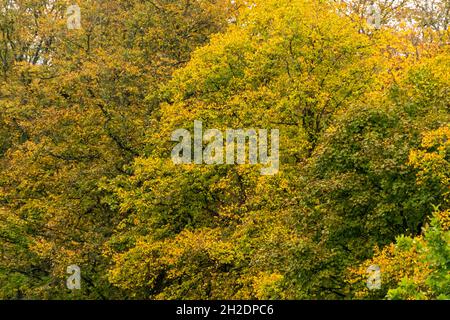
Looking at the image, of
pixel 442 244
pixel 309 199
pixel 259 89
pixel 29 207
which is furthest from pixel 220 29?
pixel 442 244

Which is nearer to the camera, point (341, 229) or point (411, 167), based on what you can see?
point (411, 167)

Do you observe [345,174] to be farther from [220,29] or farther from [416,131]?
[220,29]

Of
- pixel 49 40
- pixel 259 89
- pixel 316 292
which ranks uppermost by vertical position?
pixel 49 40

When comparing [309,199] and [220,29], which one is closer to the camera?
[309,199]

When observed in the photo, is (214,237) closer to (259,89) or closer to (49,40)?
(259,89)

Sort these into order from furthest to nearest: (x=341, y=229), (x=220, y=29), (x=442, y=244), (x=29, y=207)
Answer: (x=220, y=29)
(x=29, y=207)
(x=341, y=229)
(x=442, y=244)

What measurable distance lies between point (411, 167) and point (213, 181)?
10366 mm

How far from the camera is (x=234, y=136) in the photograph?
2777cm

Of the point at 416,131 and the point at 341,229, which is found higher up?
the point at 416,131

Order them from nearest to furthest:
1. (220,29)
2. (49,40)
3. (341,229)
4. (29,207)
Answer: (341,229) → (29,207) → (220,29) → (49,40)

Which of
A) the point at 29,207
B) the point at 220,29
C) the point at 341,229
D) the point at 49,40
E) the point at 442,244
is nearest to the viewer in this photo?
the point at 442,244

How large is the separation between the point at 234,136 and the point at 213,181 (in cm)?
201

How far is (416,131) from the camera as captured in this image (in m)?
20.5

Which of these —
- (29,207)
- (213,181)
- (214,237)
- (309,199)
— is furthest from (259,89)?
(29,207)
